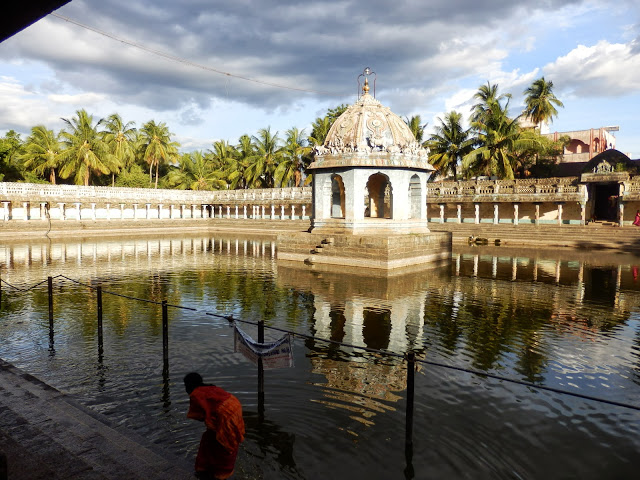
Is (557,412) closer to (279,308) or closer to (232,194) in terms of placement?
(279,308)

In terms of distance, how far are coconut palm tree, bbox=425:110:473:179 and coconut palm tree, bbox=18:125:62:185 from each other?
145ft

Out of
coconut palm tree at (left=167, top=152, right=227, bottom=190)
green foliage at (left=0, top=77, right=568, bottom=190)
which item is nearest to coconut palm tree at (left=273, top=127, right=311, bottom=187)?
green foliage at (left=0, top=77, right=568, bottom=190)

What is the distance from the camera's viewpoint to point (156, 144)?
2467 inches

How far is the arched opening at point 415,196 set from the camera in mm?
27344

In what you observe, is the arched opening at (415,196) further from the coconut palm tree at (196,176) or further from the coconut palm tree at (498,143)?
the coconut palm tree at (196,176)

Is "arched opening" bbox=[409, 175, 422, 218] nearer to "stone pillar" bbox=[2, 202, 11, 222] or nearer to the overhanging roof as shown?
the overhanging roof

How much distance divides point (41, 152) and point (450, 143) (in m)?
49.2

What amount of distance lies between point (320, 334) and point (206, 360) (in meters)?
2.95

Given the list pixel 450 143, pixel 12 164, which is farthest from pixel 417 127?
pixel 12 164

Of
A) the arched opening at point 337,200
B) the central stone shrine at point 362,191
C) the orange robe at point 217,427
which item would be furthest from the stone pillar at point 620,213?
the orange robe at point 217,427

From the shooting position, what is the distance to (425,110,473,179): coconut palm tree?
46562mm

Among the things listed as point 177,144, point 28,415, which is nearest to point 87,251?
point 28,415

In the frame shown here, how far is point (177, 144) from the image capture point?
218 feet

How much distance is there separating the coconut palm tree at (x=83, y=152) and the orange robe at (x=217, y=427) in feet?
190
